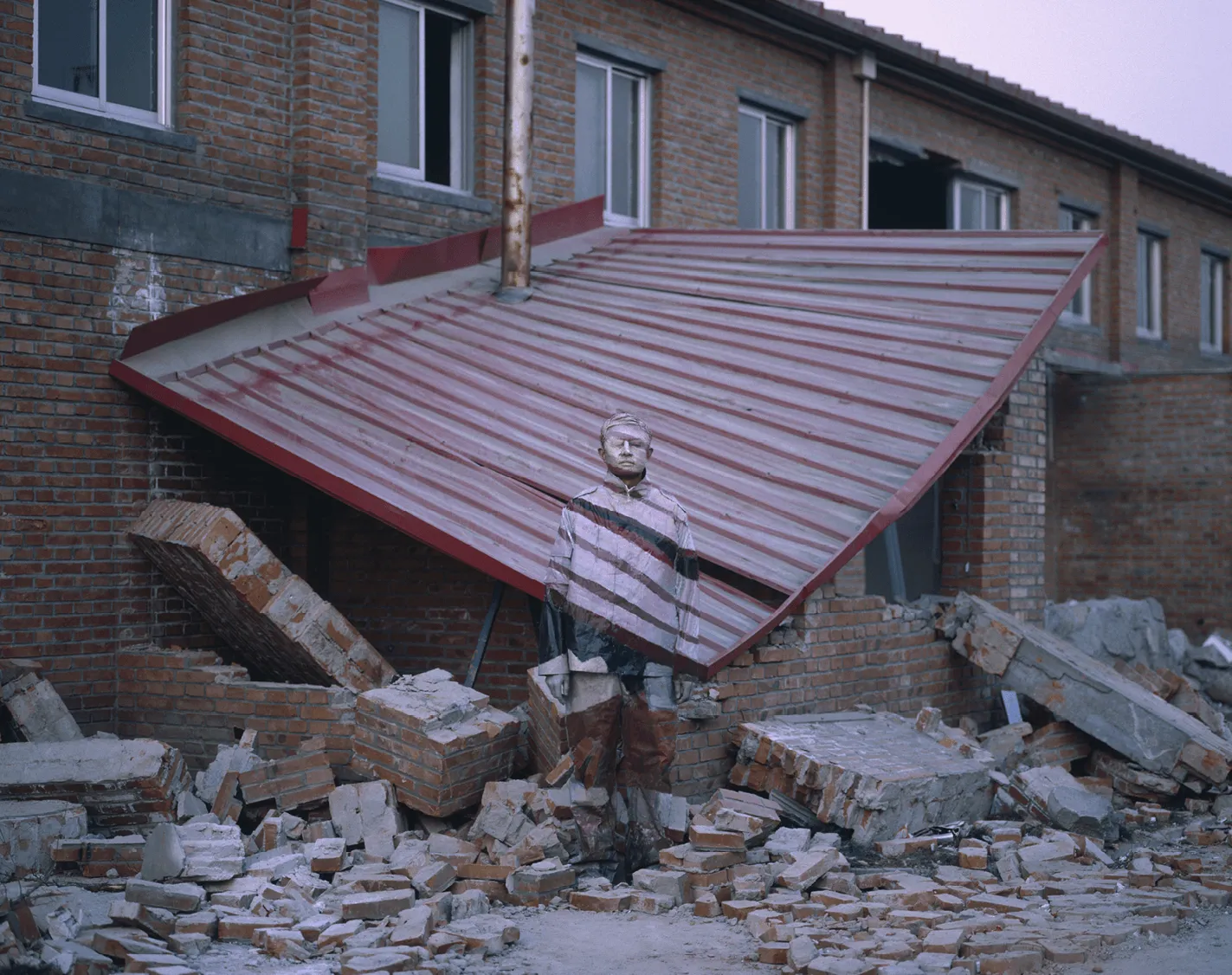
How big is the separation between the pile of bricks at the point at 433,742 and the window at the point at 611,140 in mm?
7347

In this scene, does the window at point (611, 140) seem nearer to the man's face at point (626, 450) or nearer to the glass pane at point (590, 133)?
the glass pane at point (590, 133)

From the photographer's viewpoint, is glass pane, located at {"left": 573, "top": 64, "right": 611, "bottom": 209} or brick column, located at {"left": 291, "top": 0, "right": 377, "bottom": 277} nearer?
brick column, located at {"left": 291, "top": 0, "right": 377, "bottom": 277}

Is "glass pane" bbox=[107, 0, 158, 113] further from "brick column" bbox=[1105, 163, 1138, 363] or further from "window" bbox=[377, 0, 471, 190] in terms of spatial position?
"brick column" bbox=[1105, 163, 1138, 363]

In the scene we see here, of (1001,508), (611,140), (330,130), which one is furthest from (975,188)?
(330,130)

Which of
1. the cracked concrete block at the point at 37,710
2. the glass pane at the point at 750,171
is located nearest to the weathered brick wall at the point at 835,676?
the cracked concrete block at the point at 37,710

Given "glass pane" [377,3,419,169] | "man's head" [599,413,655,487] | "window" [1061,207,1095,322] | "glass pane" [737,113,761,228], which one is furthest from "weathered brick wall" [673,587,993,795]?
"window" [1061,207,1095,322]

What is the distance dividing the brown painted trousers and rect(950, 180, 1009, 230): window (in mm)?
12341

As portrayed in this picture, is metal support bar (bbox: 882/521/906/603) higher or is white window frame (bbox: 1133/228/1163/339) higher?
white window frame (bbox: 1133/228/1163/339)

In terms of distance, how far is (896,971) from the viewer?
4891 millimetres

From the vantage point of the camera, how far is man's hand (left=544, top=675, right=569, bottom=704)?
6234 millimetres

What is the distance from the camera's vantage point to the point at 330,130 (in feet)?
33.9

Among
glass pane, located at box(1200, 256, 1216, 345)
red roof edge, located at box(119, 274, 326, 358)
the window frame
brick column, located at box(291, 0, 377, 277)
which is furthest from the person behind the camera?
glass pane, located at box(1200, 256, 1216, 345)

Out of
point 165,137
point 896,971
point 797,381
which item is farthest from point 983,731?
point 165,137

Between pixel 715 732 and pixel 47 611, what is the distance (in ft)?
13.3
